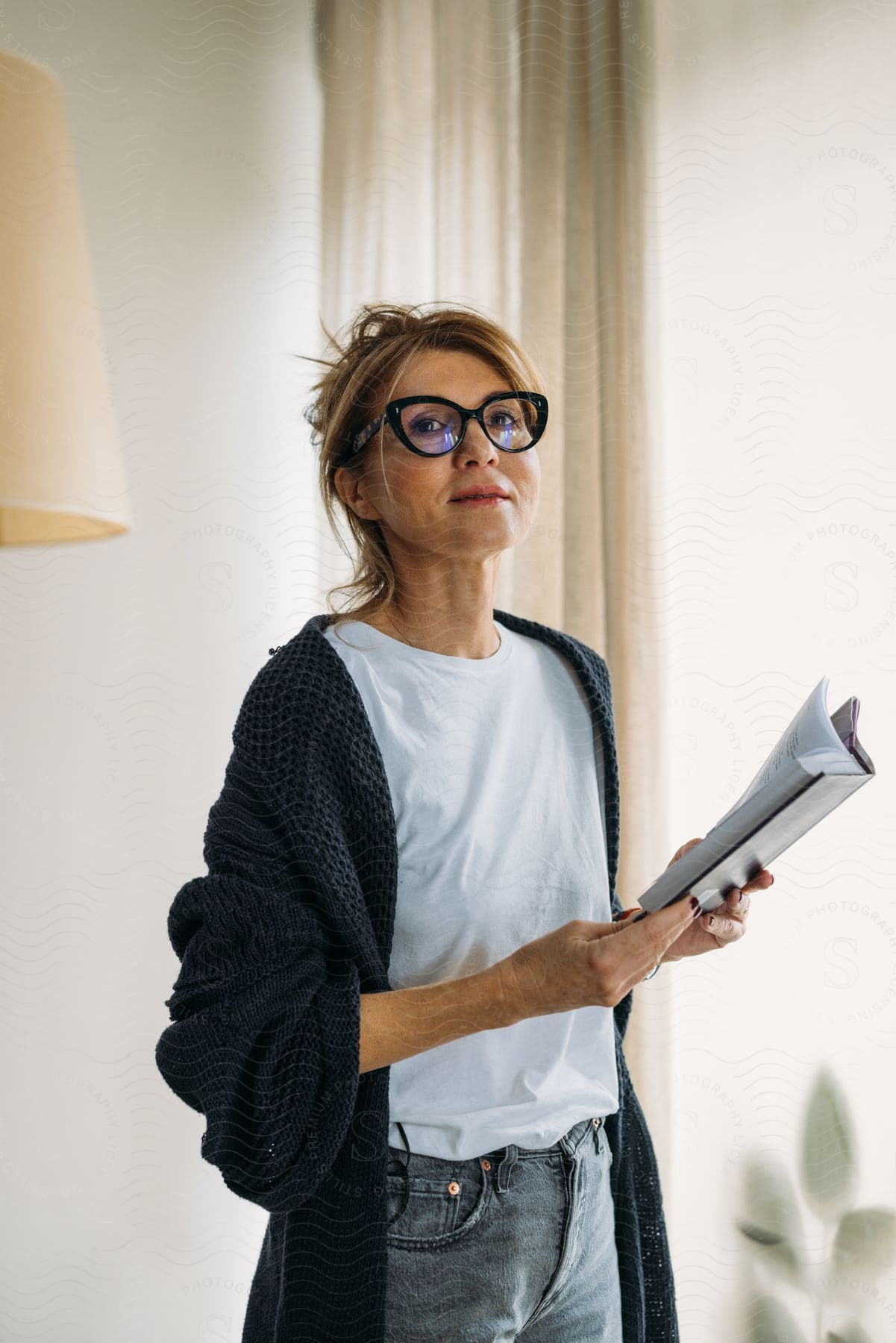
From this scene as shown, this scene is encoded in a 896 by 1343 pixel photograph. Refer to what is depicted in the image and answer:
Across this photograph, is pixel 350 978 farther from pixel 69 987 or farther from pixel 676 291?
pixel 676 291

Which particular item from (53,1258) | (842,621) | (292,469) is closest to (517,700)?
(842,621)

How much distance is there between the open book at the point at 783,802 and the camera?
24.6 inches

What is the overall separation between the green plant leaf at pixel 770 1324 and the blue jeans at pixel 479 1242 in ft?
1.24

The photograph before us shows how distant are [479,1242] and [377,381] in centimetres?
64

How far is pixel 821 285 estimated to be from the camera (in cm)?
105

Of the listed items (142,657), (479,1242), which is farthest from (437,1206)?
(142,657)

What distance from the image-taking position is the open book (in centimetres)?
63

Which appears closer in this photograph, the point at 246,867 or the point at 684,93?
the point at 246,867

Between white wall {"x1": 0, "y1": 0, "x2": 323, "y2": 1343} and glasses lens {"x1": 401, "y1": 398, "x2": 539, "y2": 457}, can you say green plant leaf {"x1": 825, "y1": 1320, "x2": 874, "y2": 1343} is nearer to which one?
white wall {"x1": 0, "y1": 0, "x2": 323, "y2": 1343}

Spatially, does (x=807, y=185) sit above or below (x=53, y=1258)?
above

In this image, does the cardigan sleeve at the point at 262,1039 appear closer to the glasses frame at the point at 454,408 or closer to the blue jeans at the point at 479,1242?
the blue jeans at the point at 479,1242

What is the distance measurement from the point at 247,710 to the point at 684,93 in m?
0.77

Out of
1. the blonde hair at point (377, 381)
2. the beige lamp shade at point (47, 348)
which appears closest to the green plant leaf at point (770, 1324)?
the blonde hair at point (377, 381)

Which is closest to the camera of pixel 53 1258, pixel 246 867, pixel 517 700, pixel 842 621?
pixel 246 867
